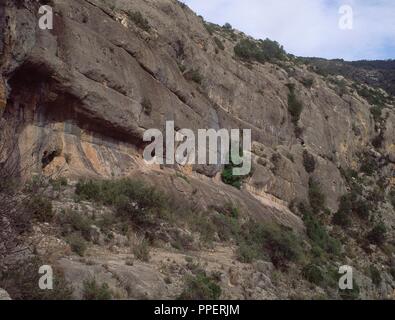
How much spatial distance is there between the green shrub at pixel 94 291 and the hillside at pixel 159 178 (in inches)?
1.7

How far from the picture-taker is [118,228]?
1644 centimetres

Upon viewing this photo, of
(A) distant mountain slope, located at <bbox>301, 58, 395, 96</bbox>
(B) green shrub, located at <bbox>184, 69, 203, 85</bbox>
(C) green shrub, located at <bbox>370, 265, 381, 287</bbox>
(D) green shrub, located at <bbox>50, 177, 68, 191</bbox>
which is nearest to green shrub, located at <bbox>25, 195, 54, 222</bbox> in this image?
(D) green shrub, located at <bbox>50, 177, 68, 191</bbox>

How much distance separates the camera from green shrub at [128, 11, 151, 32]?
27094 millimetres

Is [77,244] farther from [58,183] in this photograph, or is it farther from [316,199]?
[316,199]

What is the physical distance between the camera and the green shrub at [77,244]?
1323cm

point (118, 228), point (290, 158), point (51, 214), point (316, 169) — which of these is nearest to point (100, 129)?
point (118, 228)

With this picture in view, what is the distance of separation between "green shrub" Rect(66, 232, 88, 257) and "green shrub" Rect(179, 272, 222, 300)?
2.75 m

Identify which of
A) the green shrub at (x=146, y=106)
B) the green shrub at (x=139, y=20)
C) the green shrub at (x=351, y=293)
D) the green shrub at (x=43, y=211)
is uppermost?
the green shrub at (x=139, y=20)

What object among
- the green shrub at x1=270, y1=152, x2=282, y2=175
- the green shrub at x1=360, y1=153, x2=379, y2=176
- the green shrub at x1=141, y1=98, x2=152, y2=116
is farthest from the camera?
the green shrub at x1=360, y1=153, x2=379, y2=176

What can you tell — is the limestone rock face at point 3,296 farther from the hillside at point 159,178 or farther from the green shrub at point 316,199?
the green shrub at point 316,199

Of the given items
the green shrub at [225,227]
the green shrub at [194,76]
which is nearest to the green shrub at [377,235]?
the green shrub at [194,76]

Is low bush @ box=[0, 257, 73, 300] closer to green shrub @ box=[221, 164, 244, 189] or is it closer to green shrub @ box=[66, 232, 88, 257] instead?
green shrub @ box=[66, 232, 88, 257]

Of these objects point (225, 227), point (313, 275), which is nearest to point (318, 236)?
point (313, 275)
